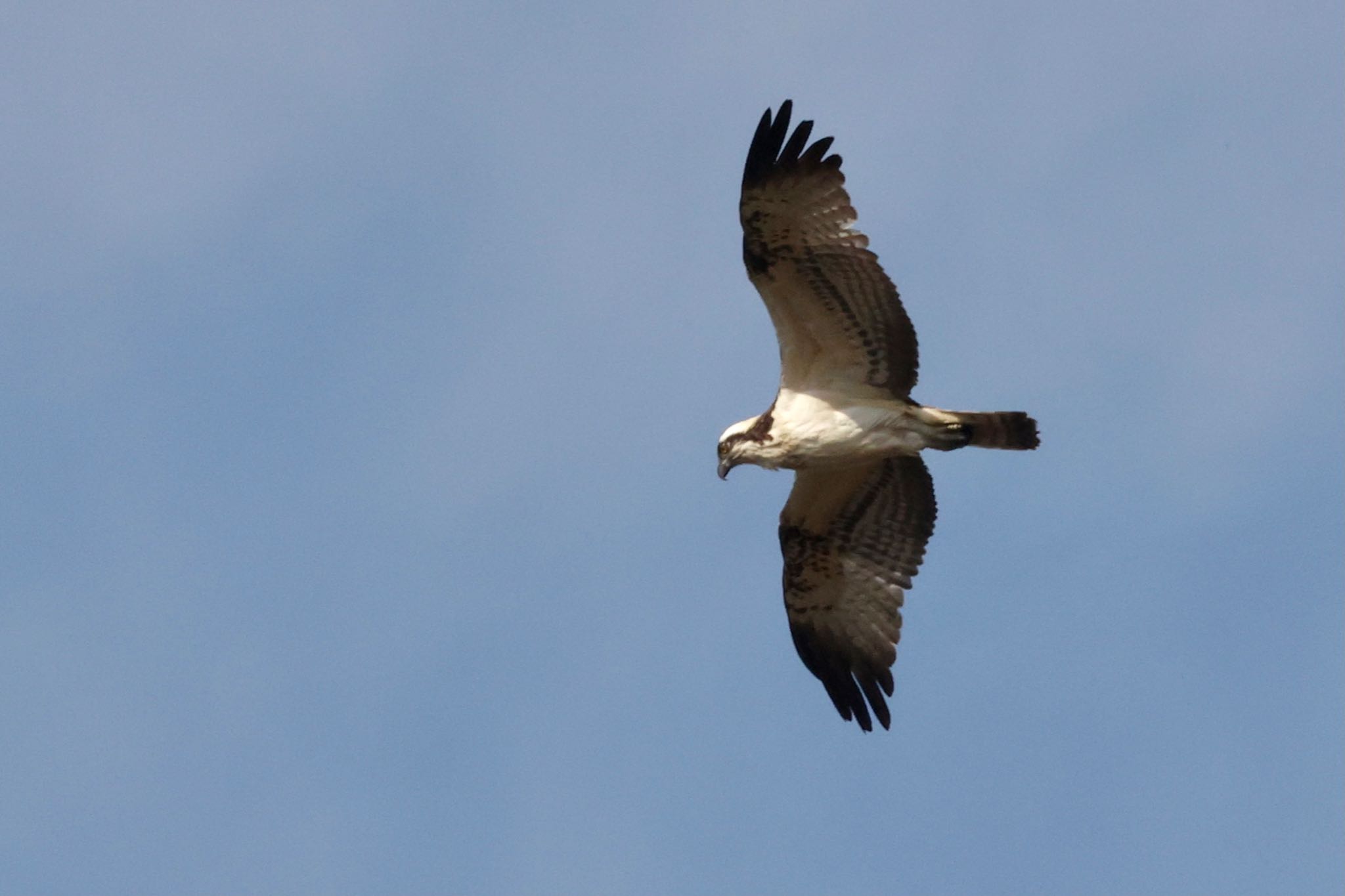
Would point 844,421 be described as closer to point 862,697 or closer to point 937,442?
point 937,442

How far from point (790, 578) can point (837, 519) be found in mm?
563

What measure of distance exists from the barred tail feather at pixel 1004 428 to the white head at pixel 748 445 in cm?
115

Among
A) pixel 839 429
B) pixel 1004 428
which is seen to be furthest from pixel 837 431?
pixel 1004 428

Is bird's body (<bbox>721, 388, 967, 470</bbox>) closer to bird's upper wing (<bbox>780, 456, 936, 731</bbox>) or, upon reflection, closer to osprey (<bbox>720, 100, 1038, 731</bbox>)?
osprey (<bbox>720, 100, 1038, 731</bbox>)

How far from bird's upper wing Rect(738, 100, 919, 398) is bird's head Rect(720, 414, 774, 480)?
0.60 m

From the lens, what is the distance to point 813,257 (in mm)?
11055

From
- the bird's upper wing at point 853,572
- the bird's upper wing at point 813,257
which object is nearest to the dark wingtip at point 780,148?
the bird's upper wing at point 813,257

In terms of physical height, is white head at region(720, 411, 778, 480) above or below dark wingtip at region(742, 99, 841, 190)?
below

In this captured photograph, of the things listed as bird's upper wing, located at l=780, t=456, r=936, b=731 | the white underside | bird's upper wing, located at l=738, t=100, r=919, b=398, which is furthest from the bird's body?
bird's upper wing, located at l=780, t=456, r=936, b=731

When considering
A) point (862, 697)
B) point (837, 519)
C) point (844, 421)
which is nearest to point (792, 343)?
point (844, 421)

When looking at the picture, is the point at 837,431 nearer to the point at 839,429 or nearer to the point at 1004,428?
the point at 839,429

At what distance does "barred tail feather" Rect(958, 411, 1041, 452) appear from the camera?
1136 centimetres

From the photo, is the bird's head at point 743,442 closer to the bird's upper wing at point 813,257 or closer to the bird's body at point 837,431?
the bird's body at point 837,431

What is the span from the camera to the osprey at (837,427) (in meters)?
11.0
